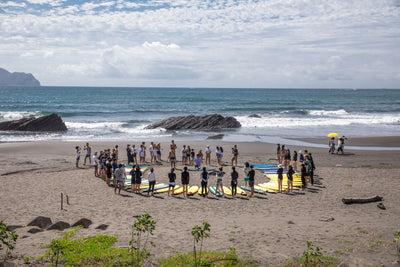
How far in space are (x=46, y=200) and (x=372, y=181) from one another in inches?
660

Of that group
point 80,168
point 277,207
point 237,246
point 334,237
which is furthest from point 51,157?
point 334,237

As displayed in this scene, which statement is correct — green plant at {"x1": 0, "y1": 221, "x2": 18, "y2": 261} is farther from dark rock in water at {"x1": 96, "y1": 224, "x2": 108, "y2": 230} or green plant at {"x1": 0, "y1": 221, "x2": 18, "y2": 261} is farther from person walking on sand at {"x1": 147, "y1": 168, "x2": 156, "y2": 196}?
person walking on sand at {"x1": 147, "y1": 168, "x2": 156, "y2": 196}

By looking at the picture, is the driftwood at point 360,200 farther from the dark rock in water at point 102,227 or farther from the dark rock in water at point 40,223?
the dark rock in water at point 40,223

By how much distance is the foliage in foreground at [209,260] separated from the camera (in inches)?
330

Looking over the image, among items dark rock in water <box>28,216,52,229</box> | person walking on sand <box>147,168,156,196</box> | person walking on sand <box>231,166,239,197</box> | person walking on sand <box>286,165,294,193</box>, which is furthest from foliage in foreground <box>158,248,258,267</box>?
person walking on sand <box>286,165,294,193</box>

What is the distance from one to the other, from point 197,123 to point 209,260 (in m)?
34.8

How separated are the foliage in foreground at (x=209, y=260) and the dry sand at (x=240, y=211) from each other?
42cm

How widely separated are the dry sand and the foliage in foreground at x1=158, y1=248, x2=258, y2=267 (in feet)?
1.37

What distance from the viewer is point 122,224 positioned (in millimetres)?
11977

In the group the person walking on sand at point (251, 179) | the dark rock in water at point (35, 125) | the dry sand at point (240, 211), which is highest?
the dark rock in water at point (35, 125)

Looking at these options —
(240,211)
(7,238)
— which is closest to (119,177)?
(240,211)

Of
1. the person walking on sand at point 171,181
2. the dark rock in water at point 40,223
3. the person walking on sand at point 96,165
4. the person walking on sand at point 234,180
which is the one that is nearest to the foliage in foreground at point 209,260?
the dark rock in water at point 40,223

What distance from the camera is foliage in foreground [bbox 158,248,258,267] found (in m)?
8.39

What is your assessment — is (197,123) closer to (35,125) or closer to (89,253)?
(35,125)
